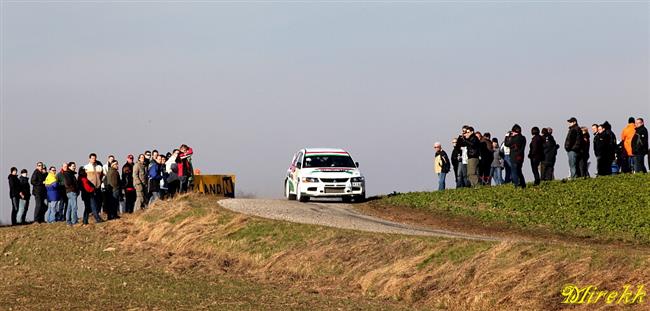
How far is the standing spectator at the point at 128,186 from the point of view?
117 ft

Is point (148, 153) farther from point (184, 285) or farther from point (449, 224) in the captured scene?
point (184, 285)

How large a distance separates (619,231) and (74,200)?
50.5 feet

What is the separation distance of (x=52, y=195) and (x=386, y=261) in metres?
16.2

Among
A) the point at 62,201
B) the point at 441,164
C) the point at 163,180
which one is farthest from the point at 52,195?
the point at 441,164

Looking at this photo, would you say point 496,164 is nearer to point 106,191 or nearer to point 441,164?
point 441,164

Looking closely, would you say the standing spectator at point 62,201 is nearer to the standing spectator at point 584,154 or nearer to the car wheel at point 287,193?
the car wheel at point 287,193

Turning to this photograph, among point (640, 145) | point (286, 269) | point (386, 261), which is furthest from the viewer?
point (640, 145)

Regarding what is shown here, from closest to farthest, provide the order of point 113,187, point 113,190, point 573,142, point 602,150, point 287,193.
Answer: point 113,187 < point 113,190 < point 573,142 < point 602,150 < point 287,193

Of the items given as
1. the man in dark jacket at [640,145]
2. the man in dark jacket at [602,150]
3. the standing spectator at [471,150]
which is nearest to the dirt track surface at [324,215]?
the standing spectator at [471,150]

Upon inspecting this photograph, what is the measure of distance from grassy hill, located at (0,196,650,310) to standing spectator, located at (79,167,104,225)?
7.71 ft

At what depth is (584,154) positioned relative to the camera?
37469mm

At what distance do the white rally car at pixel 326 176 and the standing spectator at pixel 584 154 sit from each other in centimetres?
722

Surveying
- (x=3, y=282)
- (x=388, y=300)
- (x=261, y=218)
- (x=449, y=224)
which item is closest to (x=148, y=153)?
(x=261, y=218)

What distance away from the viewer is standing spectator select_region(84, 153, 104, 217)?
34.3 metres
